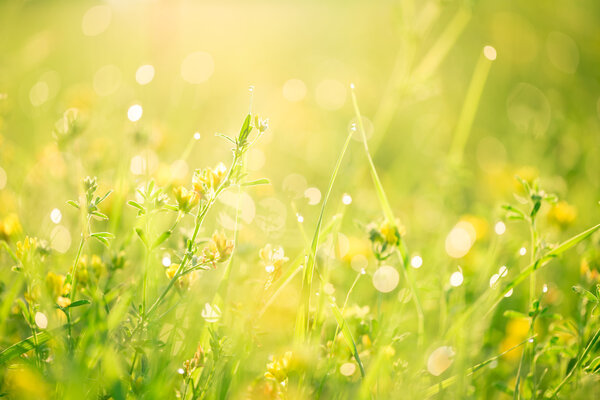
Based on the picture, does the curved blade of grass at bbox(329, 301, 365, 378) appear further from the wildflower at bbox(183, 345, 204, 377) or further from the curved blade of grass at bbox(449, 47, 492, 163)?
the curved blade of grass at bbox(449, 47, 492, 163)

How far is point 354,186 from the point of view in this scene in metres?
2.52

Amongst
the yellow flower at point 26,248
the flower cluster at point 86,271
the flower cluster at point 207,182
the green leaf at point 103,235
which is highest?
the flower cluster at point 207,182

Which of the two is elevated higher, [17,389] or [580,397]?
[17,389]

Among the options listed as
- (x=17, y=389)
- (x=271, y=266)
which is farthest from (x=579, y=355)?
(x=17, y=389)

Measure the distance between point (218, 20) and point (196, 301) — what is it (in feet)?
20.4

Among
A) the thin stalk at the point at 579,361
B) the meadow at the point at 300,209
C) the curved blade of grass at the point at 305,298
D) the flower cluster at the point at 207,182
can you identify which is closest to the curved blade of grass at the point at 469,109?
the meadow at the point at 300,209

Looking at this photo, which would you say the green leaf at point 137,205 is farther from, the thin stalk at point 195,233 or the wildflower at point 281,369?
the wildflower at point 281,369

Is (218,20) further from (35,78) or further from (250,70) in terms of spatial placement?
(35,78)

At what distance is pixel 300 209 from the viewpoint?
2604mm

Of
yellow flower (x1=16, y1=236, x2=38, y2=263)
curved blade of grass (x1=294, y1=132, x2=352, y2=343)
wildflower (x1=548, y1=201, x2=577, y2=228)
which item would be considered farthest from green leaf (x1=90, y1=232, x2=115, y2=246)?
wildflower (x1=548, y1=201, x2=577, y2=228)

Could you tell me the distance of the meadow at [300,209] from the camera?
1.20 m

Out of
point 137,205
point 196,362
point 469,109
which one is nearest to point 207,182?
point 137,205

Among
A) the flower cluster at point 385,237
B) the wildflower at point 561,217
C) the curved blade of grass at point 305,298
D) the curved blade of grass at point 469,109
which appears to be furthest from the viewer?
the curved blade of grass at point 469,109

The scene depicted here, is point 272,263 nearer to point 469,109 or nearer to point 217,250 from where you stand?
point 217,250
